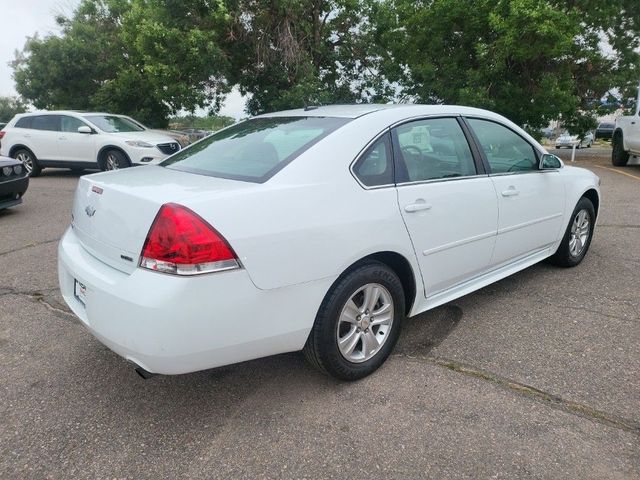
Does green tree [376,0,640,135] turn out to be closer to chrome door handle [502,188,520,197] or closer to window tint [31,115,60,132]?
window tint [31,115,60,132]

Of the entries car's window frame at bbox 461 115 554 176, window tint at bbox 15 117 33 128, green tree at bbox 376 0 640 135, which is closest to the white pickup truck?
green tree at bbox 376 0 640 135

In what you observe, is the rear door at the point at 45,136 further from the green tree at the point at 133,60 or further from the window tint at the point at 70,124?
the green tree at the point at 133,60

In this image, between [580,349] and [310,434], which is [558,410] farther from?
[310,434]

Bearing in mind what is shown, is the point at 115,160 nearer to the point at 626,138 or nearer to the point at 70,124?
the point at 70,124

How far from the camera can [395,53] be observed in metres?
15.5

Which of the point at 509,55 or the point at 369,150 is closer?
the point at 369,150

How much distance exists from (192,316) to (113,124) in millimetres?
10211

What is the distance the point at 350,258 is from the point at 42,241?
15.4ft

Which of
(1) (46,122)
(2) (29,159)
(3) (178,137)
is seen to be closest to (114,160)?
(3) (178,137)

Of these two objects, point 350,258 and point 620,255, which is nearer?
point 350,258

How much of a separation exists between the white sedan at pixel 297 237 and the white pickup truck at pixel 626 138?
9.97 meters

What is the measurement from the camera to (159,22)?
46.0ft

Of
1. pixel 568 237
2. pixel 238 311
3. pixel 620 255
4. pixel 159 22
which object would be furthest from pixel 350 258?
pixel 159 22

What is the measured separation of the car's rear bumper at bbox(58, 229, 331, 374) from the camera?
2.06 m
